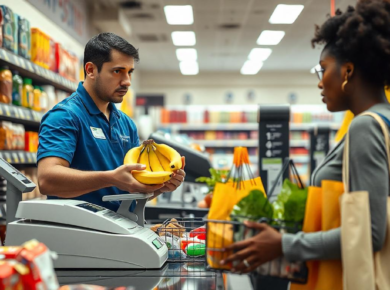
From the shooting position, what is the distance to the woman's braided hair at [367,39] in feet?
3.94

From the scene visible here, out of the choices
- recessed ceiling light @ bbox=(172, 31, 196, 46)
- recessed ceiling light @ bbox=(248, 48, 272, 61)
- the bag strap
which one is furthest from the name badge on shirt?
recessed ceiling light @ bbox=(248, 48, 272, 61)

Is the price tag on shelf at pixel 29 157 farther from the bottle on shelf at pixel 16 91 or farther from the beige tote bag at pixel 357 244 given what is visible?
the beige tote bag at pixel 357 244

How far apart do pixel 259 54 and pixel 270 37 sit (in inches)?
67.7

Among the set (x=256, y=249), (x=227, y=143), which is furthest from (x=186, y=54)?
(x=256, y=249)

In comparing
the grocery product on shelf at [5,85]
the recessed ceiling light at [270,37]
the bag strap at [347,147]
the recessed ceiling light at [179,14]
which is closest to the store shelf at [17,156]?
the grocery product on shelf at [5,85]

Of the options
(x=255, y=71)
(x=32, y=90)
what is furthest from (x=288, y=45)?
(x=32, y=90)

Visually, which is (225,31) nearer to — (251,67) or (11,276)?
(251,67)

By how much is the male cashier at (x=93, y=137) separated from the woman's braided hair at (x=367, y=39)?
815 mm

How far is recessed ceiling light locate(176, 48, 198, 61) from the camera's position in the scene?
10.9 m

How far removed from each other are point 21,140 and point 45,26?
2228mm

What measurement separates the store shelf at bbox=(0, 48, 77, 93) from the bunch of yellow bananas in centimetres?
168

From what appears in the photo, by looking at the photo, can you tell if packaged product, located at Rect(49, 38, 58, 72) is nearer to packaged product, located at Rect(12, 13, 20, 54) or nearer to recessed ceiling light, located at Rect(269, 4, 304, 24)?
packaged product, located at Rect(12, 13, 20, 54)

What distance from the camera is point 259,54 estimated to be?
36.8 ft

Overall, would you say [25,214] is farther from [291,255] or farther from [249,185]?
[291,255]
